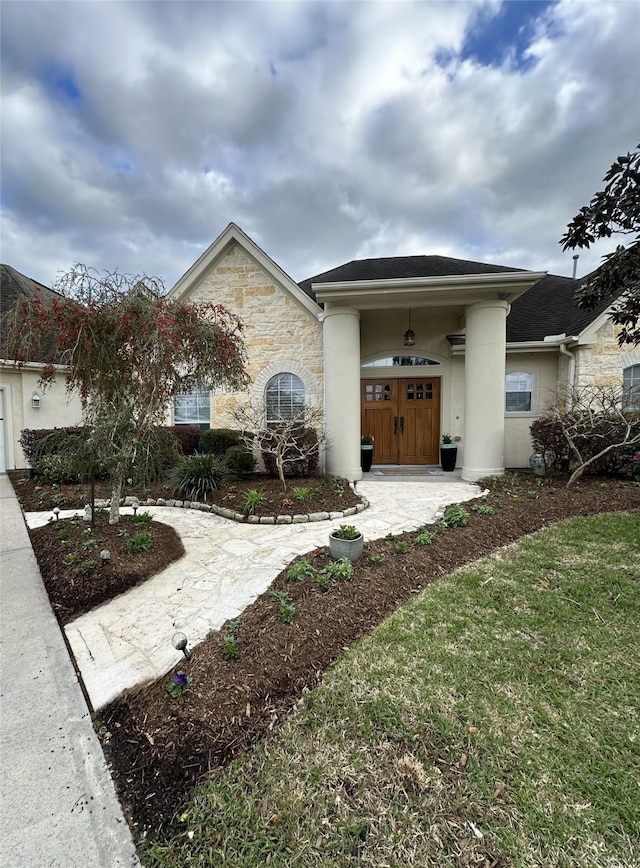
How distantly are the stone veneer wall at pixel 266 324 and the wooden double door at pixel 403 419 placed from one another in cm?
174

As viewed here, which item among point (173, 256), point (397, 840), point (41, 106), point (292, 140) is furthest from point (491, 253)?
point (397, 840)

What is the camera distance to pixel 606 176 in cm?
353

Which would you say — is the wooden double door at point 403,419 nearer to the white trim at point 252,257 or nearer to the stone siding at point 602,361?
the white trim at point 252,257

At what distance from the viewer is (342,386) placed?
8.56 metres

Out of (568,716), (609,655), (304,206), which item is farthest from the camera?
(304,206)

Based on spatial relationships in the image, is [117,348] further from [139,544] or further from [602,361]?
[602,361]

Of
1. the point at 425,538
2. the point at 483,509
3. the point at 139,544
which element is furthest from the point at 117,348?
the point at 483,509

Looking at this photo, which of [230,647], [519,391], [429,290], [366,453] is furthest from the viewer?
[519,391]

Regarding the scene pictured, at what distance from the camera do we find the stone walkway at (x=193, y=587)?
2.75m

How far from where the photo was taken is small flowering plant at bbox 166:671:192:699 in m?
2.36

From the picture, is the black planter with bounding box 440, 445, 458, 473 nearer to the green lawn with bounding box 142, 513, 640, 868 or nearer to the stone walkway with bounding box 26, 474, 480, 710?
the stone walkway with bounding box 26, 474, 480, 710

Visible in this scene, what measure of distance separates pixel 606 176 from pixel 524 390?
7.69 metres

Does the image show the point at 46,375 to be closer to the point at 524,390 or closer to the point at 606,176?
the point at 606,176

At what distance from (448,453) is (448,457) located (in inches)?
4.3
